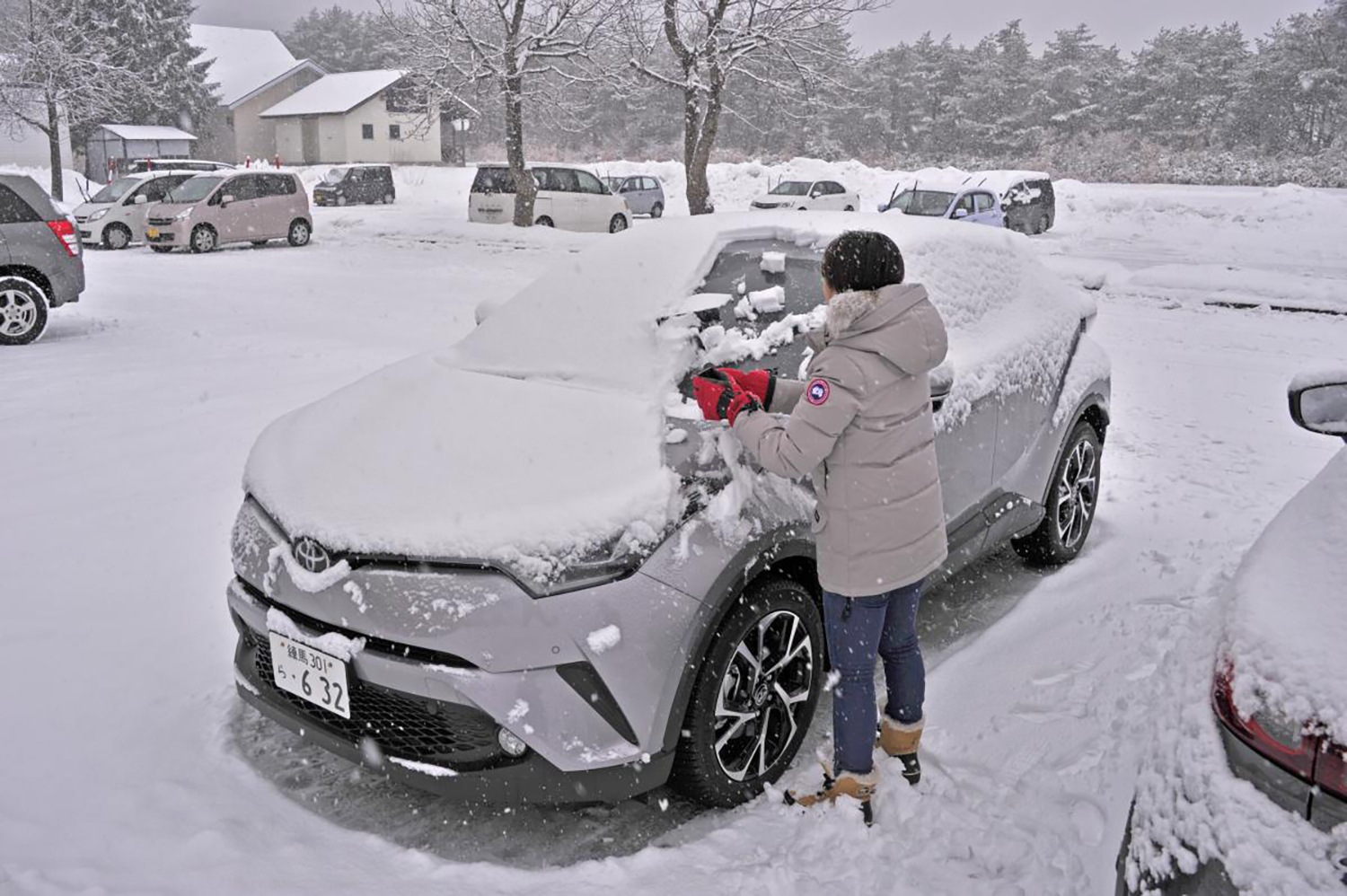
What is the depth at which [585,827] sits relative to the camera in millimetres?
2814

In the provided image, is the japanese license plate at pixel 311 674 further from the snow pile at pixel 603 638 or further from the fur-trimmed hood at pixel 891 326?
the fur-trimmed hood at pixel 891 326

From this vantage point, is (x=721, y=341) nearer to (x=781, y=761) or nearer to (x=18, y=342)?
(x=781, y=761)

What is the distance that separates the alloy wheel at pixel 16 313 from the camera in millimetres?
9414

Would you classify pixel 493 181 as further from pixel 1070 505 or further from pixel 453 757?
pixel 453 757

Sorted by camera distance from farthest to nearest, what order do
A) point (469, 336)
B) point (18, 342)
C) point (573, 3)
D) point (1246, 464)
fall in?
point (573, 3) → point (18, 342) → point (1246, 464) → point (469, 336)

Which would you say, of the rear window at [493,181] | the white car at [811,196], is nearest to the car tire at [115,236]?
the rear window at [493,181]

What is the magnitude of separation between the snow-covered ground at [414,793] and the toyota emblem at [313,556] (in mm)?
785

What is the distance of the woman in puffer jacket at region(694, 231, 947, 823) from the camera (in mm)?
2520

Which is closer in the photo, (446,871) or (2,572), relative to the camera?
(446,871)

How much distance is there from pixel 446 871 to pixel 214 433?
462 cm

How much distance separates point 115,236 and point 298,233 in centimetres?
357

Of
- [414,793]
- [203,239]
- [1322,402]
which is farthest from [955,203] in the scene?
[414,793]

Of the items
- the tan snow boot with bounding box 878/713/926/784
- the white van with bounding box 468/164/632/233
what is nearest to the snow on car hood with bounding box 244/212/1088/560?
the tan snow boot with bounding box 878/713/926/784

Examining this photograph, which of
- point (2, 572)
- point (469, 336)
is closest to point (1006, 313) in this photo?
point (469, 336)
